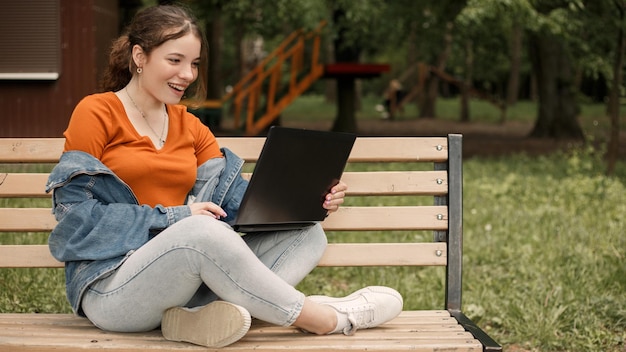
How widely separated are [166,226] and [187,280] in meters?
0.22

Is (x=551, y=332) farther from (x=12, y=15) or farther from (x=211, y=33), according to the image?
(x=211, y=33)

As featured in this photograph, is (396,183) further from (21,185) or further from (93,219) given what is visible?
(21,185)

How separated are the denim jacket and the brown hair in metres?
0.44

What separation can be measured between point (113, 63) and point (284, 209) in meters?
0.83

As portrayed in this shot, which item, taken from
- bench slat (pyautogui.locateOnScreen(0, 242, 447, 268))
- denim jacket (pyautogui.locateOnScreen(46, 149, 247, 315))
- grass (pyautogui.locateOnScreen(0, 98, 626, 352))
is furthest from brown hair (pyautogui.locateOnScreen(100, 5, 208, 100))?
grass (pyautogui.locateOnScreen(0, 98, 626, 352))

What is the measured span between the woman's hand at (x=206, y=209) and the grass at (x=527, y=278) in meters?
1.86

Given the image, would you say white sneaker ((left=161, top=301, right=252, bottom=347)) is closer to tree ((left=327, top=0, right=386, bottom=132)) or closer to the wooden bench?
the wooden bench

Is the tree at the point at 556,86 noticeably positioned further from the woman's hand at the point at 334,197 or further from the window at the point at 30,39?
the woman's hand at the point at 334,197

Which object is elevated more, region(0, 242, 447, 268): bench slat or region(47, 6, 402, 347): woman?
region(47, 6, 402, 347): woman

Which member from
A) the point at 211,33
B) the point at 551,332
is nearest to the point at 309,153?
the point at 551,332

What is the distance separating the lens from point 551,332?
4.49m

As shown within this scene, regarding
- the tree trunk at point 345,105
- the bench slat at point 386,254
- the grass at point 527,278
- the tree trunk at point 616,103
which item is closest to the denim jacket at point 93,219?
the bench slat at point 386,254

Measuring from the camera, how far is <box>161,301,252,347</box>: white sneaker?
283 centimetres

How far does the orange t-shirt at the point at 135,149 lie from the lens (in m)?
3.11
